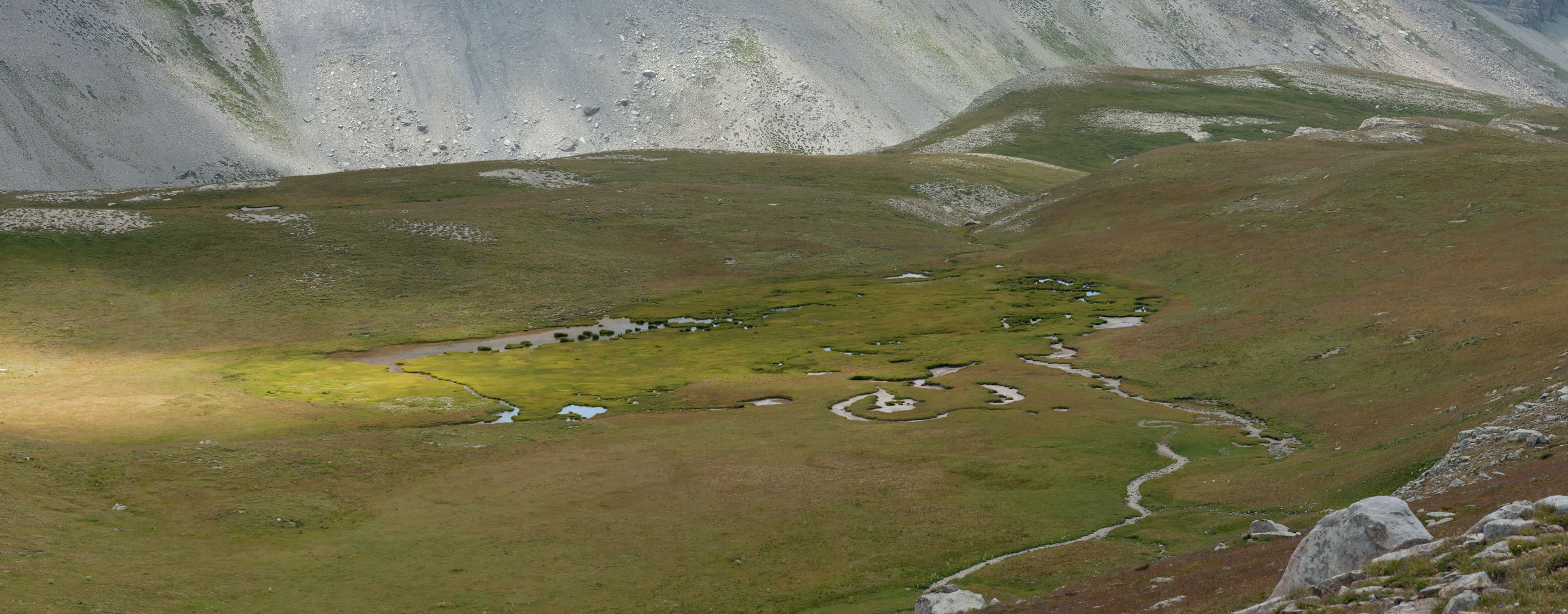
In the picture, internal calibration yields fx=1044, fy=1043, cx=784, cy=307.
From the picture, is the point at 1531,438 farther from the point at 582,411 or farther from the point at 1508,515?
the point at 582,411

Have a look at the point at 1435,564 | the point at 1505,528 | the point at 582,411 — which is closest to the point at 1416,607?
the point at 1435,564

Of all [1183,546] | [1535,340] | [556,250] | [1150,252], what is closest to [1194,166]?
[1150,252]

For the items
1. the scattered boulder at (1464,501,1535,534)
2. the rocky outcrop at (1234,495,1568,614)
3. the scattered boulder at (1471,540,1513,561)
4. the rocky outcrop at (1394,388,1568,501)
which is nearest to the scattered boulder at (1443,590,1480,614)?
the rocky outcrop at (1234,495,1568,614)

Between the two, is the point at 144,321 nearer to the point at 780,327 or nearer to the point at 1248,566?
the point at 780,327

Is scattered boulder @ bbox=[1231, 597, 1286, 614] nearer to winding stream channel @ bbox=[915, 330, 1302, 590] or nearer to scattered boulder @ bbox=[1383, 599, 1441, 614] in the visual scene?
scattered boulder @ bbox=[1383, 599, 1441, 614]

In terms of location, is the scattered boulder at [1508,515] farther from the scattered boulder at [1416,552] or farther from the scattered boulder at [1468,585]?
the scattered boulder at [1468,585]
